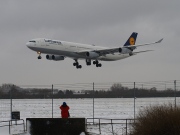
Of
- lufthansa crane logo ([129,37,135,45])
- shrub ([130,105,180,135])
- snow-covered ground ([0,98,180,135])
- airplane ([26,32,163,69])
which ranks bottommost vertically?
snow-covered ground ([0,98,180,135])

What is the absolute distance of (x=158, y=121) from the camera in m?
11.9

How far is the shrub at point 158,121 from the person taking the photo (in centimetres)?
1162

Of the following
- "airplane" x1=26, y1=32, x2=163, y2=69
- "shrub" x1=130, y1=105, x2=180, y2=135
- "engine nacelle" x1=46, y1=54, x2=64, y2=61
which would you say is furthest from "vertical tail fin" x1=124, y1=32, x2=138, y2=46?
"shrub" x1=130, y1=105, x2=180, y2=135

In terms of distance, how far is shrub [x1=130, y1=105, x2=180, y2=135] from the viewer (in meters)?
11.6

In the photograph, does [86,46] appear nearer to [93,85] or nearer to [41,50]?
[41,50]

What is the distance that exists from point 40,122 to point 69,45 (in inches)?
1499

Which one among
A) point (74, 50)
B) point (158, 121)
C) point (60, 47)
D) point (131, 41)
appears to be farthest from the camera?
point (131, 41)

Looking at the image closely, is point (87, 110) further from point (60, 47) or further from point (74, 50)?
point (74, 50)

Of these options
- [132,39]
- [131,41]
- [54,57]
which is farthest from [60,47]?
[132,39]

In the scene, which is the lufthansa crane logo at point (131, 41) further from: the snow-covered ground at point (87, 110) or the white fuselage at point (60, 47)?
the snow-covered ground at point (87, 110)

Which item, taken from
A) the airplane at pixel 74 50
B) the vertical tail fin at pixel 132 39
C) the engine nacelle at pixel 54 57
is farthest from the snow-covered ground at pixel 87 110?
the vertical tail fin at pixel 132 39

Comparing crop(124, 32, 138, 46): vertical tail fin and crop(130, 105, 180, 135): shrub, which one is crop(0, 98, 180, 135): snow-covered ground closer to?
crop(130, 105, 180, 135): shrub

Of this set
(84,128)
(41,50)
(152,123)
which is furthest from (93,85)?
(41,50)

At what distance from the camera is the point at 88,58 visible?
56094 millimetres
